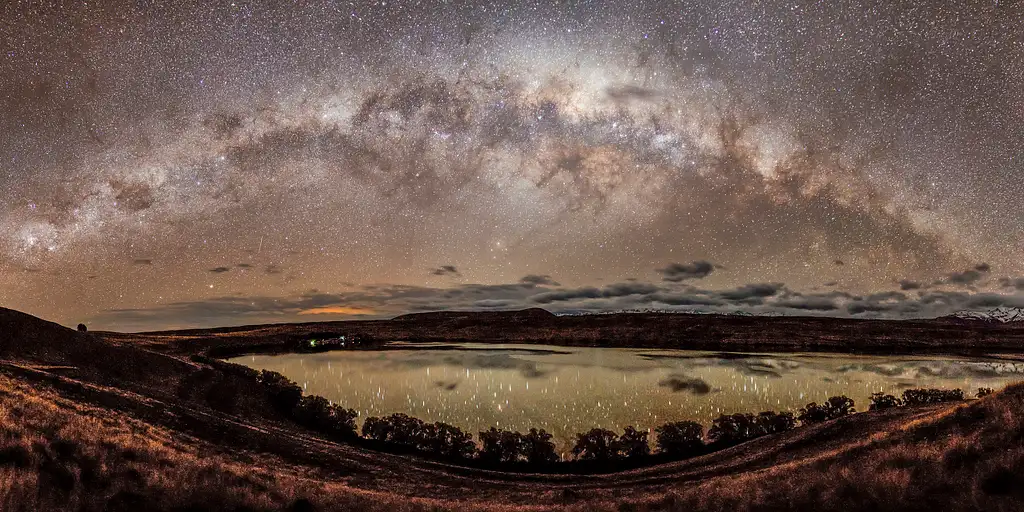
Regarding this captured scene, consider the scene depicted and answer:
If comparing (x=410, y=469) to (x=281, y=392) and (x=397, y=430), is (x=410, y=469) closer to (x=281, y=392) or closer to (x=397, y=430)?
(x=397, y=430)

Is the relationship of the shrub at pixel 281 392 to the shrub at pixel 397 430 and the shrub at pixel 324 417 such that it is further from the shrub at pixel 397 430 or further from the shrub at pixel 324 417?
the shrub at pixel 397 430

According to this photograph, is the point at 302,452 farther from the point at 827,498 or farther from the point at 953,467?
the point at 953,467

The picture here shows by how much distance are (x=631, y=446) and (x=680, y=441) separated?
8.69 ft

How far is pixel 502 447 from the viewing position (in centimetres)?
2223

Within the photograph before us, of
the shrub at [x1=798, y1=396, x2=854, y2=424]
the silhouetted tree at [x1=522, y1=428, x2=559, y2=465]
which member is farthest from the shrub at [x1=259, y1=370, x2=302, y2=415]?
the shrub at [x1=798, y1=396, x2=854, y2=424]

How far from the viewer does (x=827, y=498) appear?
10.1 meters

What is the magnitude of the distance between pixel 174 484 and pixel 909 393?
3950 centimetres

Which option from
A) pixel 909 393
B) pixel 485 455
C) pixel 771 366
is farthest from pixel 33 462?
pixel 771 366

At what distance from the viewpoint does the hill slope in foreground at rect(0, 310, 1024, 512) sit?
9922 millimetres

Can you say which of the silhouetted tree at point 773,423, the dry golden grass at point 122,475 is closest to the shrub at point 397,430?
the dry golden grass at point 122,475

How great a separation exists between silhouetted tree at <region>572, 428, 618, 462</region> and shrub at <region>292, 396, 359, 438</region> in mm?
13161

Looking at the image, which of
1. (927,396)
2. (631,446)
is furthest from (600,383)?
(927,396)

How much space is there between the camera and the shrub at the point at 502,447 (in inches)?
866

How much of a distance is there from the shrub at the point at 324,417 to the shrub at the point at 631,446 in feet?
48.7
